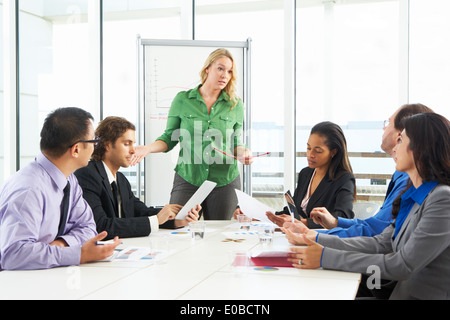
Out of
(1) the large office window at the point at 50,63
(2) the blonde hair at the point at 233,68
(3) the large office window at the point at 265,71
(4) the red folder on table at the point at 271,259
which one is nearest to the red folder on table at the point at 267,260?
(4) the red folder on table at the point at 271,259

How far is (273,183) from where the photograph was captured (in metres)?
5.01

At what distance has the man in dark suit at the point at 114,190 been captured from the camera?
94.1 inches

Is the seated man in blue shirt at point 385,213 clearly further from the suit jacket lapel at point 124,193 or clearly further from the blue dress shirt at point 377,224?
the suit jacket lapel at point 124,193

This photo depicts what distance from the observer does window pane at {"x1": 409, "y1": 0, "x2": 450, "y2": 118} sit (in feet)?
14.3

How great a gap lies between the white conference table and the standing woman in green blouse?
1.74 m

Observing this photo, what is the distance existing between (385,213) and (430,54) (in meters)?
2.77

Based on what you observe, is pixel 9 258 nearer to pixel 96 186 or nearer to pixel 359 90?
pixel 96 186

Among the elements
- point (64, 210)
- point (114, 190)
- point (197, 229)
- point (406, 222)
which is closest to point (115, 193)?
point (114, 190)

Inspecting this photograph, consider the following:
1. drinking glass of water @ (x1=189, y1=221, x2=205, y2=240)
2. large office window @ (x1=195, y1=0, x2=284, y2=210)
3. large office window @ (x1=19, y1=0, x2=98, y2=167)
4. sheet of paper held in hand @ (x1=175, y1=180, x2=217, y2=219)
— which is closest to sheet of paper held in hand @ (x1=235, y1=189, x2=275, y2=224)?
sheet of paper held in hand @ (x1=175, y1=180, x2=217, y2=219)

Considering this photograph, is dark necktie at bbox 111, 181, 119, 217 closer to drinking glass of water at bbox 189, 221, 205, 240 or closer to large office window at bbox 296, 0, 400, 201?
drinking glass of water at bbox 189, 221, 205, 240

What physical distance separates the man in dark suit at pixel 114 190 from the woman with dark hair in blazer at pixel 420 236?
0.97m
